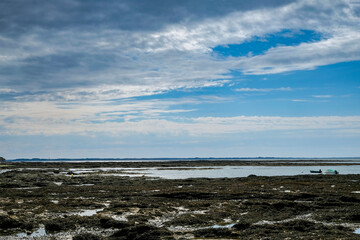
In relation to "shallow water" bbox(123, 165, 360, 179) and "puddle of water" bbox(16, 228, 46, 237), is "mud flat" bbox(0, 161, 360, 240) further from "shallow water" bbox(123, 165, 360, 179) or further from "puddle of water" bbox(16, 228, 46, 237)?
"shallow water" bbox(123, 165, 360, 179)

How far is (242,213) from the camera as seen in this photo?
23.3 m

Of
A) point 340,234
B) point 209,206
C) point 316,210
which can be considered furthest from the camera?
point 209,206

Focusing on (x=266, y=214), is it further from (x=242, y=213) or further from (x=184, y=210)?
(x=184, y=210)

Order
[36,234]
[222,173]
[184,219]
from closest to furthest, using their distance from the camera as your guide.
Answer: [36,234] < [184,219] < [222,173]

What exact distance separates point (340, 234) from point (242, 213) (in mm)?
7619

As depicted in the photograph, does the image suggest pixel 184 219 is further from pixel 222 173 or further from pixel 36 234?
Answer: pixel 222 173

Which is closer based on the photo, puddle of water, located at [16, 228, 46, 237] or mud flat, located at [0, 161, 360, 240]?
mud flat, located at [0, 161, 360, 240]

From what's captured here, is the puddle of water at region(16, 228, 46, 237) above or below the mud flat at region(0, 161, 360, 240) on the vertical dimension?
below

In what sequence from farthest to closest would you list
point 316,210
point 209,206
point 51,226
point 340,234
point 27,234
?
point 209,206 < point 316,210 < point 51,226 < point 27,234 < point 340,234

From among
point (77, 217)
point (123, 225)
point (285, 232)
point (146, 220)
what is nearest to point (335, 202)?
point (285, 232)

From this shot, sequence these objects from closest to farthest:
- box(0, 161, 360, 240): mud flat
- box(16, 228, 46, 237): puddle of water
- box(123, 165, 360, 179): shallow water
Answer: box(0, 161, 360, 240): mud flat → box(16, 228, 46, 237): puddle of water → box(123, 165, 360, 179): shallow water

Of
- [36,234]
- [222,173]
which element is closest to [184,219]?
[36,234]

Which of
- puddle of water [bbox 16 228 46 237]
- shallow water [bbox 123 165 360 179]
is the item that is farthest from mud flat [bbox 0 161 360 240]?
shallow water [bbox 123 165 360 179]

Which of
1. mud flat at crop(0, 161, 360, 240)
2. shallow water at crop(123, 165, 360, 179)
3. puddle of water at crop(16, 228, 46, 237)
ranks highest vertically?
mud flat at crop(0, 161, 360, 240)
